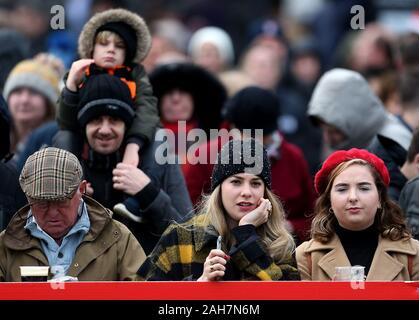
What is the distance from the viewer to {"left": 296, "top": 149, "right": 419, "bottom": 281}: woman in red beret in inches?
321

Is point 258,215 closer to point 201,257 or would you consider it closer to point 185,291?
point 201,257

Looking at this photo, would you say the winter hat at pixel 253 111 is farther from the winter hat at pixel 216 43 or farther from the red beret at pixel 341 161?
the winter hat at pixel 216 43

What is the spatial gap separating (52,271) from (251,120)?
126 inches

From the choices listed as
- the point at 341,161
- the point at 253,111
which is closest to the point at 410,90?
the point at 253,111

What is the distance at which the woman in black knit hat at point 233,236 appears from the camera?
25.6 feet

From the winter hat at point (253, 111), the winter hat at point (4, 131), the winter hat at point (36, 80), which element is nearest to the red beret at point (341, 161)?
the winter hat at point (4, 131)

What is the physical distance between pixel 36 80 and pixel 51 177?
11.0 feet

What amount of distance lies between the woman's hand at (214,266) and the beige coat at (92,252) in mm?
641

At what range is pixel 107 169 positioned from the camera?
9.23m

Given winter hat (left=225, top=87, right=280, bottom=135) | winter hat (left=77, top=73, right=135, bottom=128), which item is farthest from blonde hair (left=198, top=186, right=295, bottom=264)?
winter hat (left=225, top=87, right=280, bottom=135)

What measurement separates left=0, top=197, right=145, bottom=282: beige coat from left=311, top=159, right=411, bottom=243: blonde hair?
3.26 ft

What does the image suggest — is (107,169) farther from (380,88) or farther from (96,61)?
(380,88)

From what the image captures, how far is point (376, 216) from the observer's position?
8367 millimetres

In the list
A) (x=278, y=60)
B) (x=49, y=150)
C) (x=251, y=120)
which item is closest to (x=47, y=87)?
(x=251, y=120)
